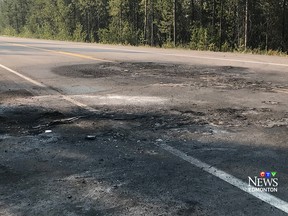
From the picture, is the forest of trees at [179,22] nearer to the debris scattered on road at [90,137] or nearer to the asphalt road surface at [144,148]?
the asphalt road surface at [144,148]

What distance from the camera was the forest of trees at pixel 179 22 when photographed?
137 feet

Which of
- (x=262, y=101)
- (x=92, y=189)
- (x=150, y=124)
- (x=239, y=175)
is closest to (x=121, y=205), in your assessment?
(x=92, y=189)

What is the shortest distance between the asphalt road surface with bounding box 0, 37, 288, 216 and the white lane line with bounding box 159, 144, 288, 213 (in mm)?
10

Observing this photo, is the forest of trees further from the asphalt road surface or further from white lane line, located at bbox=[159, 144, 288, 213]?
white lane line, located at bbox=[159, 144, 288, 213]

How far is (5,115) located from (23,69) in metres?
6.99

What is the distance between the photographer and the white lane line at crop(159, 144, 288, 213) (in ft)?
10.7

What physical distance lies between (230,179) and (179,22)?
168ft

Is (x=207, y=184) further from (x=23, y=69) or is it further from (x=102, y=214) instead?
(x=23, y=69)

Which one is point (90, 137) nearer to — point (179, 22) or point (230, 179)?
point (230, 179)

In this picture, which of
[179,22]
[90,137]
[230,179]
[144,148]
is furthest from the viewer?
[179,22]

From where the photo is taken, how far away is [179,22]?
53219 millimetres

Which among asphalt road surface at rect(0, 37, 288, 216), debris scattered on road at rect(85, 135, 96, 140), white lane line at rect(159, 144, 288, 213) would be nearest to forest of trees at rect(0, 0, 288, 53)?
asphalt road surface at rect(0, 37, 288, 216)

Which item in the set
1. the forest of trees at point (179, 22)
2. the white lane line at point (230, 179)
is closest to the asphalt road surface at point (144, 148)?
the white lane line at point (230, 179)

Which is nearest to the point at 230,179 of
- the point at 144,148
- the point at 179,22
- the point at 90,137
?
the point at 144,148
